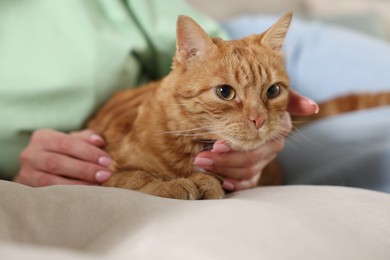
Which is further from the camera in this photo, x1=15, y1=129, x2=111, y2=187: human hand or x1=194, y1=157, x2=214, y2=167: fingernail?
x1=15, y1=129, x2=111, y2=187: human hand

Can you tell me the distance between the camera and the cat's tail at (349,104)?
1.79 metres

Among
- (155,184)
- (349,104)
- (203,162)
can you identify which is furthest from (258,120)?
(349,104)

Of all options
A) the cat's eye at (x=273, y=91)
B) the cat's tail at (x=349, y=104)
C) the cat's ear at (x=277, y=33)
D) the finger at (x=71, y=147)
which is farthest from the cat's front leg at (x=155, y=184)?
the cat's tail at (x=349, y=104)

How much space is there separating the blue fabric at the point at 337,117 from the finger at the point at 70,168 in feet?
1.99

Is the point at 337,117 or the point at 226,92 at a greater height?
the point at 226,92

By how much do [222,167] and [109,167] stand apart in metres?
0.32

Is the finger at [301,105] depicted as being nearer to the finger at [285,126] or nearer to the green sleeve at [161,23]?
the finger at [285,126]

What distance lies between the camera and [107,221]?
843 millimetres

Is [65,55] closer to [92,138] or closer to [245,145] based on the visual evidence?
[92,138]

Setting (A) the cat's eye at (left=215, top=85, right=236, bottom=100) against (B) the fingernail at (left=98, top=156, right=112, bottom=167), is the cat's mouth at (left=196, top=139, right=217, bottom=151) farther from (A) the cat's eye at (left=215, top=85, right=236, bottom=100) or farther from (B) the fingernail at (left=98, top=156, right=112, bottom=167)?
(B) the fingernail at (left=98, top=156, right=112, bottom=167)

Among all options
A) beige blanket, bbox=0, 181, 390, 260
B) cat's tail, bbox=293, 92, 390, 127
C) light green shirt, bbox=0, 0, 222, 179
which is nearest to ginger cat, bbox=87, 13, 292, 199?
beige blanket, bbox=0, 181, 390, 260

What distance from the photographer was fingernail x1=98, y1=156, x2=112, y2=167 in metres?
1.31

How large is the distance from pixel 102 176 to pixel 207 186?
0.33 m

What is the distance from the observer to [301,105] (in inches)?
53.0
